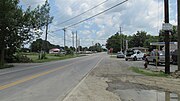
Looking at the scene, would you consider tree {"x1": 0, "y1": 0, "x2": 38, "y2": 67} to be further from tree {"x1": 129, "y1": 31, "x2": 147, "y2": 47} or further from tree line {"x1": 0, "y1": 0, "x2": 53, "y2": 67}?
tree {"x1": 129, "y1": 31, "x2": 147, "y2": 47}

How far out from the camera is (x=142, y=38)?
5290 inches

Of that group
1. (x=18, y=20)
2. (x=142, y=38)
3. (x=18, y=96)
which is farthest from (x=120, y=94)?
(x=142, y=38)

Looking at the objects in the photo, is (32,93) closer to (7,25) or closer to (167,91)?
(167,91)

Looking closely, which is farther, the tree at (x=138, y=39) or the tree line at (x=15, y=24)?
the tree at (x=138, y=39)

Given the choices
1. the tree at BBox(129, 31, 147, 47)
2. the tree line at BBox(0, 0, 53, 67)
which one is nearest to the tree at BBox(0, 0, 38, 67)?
the tree line at BBox(0, 0, 53, 67)

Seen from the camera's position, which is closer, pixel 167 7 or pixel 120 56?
pixel 167 7

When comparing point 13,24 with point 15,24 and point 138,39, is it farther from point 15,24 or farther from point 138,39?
point 138,39

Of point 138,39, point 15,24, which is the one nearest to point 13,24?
point 15,24

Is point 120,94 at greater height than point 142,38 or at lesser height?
lesser

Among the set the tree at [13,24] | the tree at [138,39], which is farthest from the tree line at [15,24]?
the tree at [138,39]

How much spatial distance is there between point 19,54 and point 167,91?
42489mm

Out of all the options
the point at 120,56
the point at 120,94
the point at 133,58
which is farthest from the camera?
the point at 120,56

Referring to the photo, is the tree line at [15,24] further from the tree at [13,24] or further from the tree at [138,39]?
the tree at [138,39]

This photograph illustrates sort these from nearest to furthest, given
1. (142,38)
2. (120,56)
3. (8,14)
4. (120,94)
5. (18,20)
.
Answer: (120,94), (8,14), (18,20), (120,56), (142,38)
